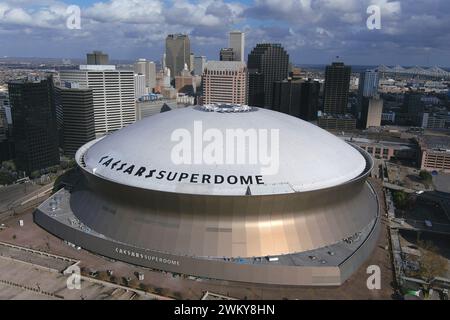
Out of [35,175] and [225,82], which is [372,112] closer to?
[225,82]

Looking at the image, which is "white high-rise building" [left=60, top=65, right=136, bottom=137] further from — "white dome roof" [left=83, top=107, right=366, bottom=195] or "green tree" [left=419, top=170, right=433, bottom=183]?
"green tree" [left=419, top=170, right=433, bottom=183]

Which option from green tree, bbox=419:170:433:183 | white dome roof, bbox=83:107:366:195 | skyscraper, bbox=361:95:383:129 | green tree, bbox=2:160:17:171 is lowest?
green tree, bbox=2:160:17:171

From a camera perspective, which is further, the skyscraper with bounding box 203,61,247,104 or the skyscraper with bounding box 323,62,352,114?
the skyscraper with bounding box 323,62,352,114

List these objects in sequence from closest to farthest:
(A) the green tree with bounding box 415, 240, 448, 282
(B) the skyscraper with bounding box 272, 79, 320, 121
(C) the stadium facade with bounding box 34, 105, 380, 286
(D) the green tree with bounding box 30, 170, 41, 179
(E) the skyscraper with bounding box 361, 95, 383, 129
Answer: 1. (C) the stadium facade with bounding box 34, 105, 380, 286
2. (A) the green tree with bounding box 415, 240, 448, 282
3. (D) the green tree with bounding box 30, 170, 41, 179
4. (E) the skyscraper with bounding box 361, 95, 383, 129
5. (B) the skyscraper with bounding box 272, 79, 320, 121


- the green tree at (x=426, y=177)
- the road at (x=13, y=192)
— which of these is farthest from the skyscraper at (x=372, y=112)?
→ the road at (x=13, y=192)

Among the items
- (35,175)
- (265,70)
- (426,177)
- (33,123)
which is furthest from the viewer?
(265,70)

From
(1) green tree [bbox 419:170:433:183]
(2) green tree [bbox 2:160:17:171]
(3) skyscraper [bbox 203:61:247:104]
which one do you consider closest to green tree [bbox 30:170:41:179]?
(2) green tree [bbox 2:160:17:171]

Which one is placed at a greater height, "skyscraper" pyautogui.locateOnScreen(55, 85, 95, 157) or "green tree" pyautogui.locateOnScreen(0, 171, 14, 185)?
"skyscraper" pyautogui.locateOnScreen(55, 85, 95, 157)

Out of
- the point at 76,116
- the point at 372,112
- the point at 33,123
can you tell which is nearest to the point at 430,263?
the point at 33,123

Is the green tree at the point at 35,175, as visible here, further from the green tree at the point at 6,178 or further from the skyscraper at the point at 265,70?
the skyscraper at the point at 265,70
